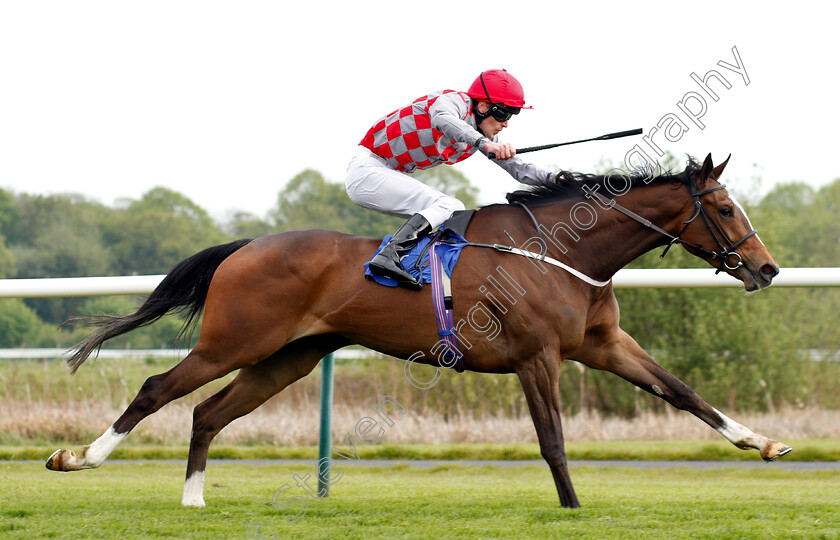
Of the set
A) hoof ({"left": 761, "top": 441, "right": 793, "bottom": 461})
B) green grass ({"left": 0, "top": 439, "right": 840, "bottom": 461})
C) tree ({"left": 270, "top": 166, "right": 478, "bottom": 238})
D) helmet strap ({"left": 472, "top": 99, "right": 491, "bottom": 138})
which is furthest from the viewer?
tree ({"left": 270, "top": 166, "right": 478, "bottom": 238})

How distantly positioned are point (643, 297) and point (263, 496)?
831cm

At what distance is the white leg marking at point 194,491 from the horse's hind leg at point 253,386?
98 mm

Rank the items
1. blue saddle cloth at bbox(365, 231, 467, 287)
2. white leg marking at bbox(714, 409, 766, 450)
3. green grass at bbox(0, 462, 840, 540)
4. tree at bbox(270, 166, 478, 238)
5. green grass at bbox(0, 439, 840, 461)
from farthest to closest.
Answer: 1. tree at bbox(270, 166, 478, 238)
2. green grass at bbox(0, 439, 840, 461)
3. blue saddle cloth at bbox(365, 231, 467, 287)
4. white leg marking at bbox(714, 409, 766, 450)
5. green grass at bbox(0, 462, 840, 540)

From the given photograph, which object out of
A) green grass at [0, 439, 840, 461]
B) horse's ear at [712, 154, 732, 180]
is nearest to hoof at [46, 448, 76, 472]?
green grass at [0, 439, 840, 461]

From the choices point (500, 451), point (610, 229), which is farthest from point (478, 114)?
point (500, 451)

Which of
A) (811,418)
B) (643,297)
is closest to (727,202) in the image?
(811,418)

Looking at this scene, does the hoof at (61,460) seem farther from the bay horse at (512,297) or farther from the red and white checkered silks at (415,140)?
the red and white checkered silks at (415,140)

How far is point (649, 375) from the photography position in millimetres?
4230

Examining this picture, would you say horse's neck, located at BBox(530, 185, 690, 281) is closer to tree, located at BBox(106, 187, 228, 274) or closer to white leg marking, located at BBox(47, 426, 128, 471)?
white leg marking, located at BBox(47, 426, 128, 471)

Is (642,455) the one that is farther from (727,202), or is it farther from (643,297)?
(643,297)

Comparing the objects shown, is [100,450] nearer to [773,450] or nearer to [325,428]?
[325,428]

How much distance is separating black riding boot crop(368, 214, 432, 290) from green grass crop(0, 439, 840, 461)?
2.28 meters

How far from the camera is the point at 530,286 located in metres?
3.90

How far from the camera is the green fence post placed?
4.49m
